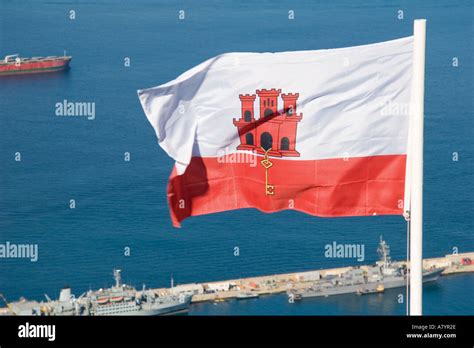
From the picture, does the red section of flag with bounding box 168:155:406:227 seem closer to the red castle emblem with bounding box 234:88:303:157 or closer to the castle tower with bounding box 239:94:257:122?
the red castle emblem with bounding box 234:88:303:157

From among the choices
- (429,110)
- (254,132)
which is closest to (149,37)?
(429,110)

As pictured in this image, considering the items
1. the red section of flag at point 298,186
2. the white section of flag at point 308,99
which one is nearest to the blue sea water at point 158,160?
the red section of flag at point 298,186

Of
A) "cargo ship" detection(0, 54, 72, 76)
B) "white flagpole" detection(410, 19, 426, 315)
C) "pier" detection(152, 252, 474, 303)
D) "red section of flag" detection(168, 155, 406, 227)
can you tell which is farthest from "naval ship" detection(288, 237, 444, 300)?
"white flagpole" detection(410, 19, 426, 315)

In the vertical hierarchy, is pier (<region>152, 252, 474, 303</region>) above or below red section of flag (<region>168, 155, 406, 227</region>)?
above

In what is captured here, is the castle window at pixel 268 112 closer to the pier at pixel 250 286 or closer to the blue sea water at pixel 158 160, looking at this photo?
the blue sea water at pixel 158 160
